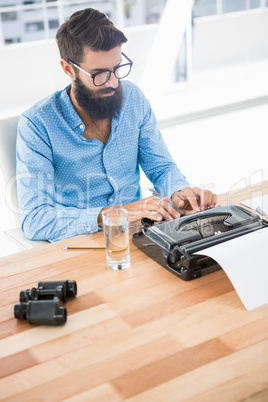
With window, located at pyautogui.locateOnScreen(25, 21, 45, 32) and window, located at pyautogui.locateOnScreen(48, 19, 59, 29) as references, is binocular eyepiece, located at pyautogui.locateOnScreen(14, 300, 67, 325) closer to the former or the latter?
window, located at pyautogui.locateOnScreen(48, 19, 59, 29)

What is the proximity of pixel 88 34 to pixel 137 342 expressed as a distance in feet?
4.21

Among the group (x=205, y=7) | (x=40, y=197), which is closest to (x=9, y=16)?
(x=205, y=7)

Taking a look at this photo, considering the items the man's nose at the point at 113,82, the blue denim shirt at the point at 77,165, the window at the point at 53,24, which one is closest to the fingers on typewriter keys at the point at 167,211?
the blue denim shirt at the point at 77,165

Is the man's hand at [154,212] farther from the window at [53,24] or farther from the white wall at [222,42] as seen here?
the white wall at [222,42]

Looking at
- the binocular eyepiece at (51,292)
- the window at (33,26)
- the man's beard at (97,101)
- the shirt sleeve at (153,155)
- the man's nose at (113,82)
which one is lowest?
the window at (33,26)

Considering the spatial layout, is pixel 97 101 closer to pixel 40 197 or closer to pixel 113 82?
pixel 113 82

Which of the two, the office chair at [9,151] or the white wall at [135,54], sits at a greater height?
the office chair at [9,151]

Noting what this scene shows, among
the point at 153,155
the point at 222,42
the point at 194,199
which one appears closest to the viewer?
the point at 194,199

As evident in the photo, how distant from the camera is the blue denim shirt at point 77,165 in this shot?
1813 millimetres

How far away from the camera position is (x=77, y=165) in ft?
6.81

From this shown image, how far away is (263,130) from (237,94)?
1.30 metres

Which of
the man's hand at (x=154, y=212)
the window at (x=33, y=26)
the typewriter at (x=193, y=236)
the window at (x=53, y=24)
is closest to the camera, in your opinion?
the typewriter at (x=193, y=236)

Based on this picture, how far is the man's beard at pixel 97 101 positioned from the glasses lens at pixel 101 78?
0.03 meters

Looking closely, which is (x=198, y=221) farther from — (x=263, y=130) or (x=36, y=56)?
(x=36, y=56)
